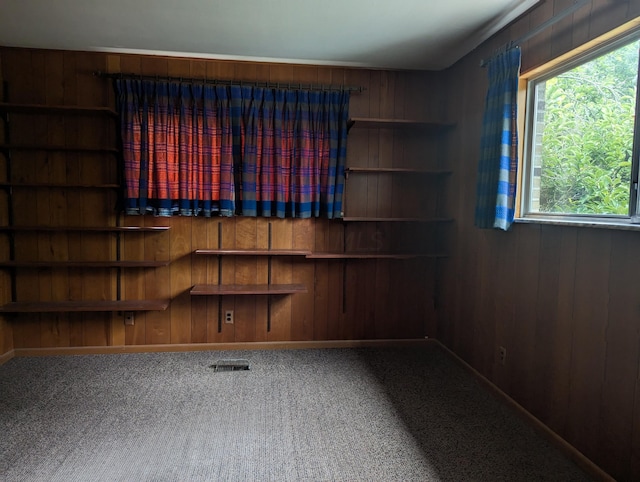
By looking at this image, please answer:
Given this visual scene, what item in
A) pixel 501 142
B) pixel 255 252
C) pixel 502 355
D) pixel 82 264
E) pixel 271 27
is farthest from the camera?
pixel 255 252

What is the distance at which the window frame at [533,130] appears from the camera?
65.6 inches

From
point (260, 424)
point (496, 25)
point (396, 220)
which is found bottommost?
point (260, 424)

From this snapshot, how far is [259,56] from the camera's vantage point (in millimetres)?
3094

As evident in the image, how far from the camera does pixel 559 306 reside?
199 cm

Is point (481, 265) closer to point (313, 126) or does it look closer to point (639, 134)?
point (639, 134)

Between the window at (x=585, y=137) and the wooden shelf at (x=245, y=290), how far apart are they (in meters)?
1.77

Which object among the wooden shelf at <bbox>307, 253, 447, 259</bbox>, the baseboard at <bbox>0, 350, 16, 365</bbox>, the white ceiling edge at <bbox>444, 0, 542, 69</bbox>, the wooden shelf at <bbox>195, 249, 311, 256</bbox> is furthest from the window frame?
the baseboard at <bbox>0, 350, 16, 365</bbox>

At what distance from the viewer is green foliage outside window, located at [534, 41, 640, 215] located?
1.74 meters

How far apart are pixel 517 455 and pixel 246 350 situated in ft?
6.99

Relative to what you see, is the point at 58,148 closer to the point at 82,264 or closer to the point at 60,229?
the point at 60,229

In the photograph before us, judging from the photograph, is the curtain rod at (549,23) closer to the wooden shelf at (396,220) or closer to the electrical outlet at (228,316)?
the wooden shelf at (396,220)

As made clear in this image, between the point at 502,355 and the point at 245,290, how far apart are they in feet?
6.22

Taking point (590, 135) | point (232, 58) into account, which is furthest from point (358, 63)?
point (590, 135)

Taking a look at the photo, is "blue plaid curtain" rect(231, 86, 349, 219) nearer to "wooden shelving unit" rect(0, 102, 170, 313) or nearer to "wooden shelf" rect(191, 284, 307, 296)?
"wooden shelf" rect(191, 284, 307, 296)
